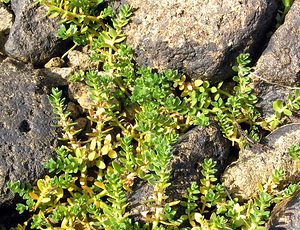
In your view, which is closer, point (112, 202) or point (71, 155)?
point (112, 202)

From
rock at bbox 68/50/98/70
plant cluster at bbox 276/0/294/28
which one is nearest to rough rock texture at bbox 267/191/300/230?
plant cluster at bbox 276/0/294/28

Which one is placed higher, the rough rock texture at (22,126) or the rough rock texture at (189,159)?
the rough rock texture at (22,126)

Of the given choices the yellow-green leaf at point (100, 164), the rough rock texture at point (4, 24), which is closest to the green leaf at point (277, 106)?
the yellow-green leaf at point (100, 164)

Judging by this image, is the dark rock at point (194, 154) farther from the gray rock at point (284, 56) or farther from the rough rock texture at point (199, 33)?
the gray rock at point (284, 56)

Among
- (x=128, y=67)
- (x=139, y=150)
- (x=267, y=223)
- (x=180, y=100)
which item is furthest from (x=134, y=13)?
(x=267, y=223)

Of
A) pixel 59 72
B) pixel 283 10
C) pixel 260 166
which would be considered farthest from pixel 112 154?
pixel 283 10

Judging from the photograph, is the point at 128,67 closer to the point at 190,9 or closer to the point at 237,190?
the point at 190,9
